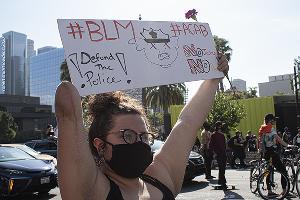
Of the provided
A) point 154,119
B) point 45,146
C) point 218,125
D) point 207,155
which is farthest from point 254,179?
point 154,119

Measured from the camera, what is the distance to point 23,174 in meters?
10.1

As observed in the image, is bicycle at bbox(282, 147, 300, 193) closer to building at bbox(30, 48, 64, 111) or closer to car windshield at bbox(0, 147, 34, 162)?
car windshield at bbox(0, 147, 34, 162)

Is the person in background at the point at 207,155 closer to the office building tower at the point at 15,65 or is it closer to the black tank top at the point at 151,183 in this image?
the black tank top at the point at 151,183

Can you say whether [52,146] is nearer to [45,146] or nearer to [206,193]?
[45,146]

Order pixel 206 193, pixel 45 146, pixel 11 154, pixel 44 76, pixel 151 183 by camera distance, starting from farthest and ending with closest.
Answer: pixel 44 76, pixel 45 146, pixel 11 154, pixel 206 193, pixel 151 183

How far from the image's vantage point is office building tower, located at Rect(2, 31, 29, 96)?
120 meters

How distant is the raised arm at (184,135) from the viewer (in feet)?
8.34

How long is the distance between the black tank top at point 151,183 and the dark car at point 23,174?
8074 mm

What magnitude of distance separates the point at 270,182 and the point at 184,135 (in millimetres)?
7331

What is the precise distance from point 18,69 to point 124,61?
124756 millimetres

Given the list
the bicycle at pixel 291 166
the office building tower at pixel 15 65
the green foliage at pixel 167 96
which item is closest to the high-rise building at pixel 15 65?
the office building tower at pixel 15 65

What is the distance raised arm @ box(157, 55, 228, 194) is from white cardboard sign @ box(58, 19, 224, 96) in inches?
7.2

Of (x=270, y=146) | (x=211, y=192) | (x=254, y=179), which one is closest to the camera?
(x=270, y=146)

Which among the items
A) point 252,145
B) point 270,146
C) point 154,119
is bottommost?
point 252,145
